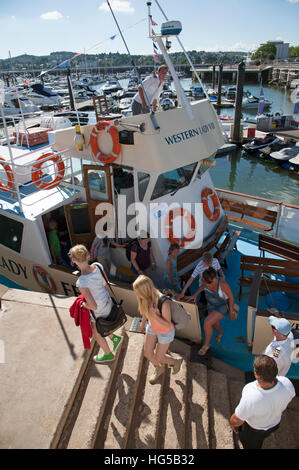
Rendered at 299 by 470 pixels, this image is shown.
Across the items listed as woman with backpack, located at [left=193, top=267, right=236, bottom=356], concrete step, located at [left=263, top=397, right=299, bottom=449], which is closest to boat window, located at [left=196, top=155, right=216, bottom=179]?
woman with backpack, located at [left=193, top=267, right=236, bottom=356]

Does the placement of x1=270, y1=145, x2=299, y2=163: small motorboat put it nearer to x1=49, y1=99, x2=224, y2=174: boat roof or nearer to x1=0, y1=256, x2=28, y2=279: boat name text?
x1=49, y1=99, x2=224, y2=174: boat roof

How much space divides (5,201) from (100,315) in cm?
432

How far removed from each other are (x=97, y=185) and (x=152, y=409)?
13.0 ft

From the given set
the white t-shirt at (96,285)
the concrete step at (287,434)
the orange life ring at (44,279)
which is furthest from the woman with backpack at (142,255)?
the concrete step at (287,434)

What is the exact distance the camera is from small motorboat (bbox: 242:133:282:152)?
23219mm

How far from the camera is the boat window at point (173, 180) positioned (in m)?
5.68

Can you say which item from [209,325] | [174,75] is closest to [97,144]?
[174,75]

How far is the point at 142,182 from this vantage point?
Answer: 5688 millimetres

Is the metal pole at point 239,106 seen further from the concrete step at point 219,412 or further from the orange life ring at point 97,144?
the concrete step at point 219,412

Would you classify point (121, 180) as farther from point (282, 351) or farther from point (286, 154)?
point (286, 154)

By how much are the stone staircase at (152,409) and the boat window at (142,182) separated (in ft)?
8.09

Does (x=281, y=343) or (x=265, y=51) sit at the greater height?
(x=265, y=51)

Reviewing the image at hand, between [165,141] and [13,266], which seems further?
[13,266]

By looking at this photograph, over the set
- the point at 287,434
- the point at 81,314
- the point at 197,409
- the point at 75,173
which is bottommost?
the point at 287,434
